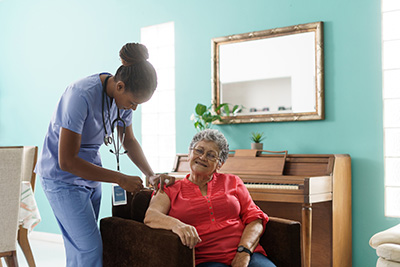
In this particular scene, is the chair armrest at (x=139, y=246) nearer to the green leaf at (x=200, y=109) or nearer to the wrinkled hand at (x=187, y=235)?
the wrinkled hand at (x=187, y=235)

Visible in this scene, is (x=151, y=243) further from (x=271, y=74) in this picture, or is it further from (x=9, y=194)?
(x=271, y=74)

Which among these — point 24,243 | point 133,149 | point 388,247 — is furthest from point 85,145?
point 24,243

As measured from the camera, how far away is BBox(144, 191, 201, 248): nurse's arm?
72.0 inches

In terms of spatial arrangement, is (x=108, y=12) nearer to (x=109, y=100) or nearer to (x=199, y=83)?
(x=199, y=83)

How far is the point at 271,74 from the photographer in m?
3.80

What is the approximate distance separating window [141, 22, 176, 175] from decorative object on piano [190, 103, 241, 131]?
25.1 inches

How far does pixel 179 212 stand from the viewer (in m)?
2.14

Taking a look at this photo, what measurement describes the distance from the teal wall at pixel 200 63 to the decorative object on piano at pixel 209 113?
0.15 metres

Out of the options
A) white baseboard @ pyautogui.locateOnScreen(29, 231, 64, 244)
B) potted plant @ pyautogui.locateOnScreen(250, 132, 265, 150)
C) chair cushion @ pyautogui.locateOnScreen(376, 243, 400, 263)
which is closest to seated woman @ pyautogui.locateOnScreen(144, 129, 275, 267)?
chair cushion @ pyautogui.locateOnScreen(376, 243, 400, 263)

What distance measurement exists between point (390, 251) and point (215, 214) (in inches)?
44.5

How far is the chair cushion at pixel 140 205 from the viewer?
2.24 m

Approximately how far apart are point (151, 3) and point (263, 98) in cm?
165

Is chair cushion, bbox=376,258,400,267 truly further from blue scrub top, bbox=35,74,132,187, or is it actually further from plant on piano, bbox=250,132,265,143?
blue scrub top, bbox=35,74,132,187

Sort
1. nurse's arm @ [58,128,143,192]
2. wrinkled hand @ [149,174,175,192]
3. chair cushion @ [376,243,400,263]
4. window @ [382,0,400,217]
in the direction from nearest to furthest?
1. nurse's arm @ [58,128,143,192]
2. wrinkled hand @ [149,174,175,192]
3. chair cushion @ [376,243,400,263]
4. window @ [382,0,400,217]
